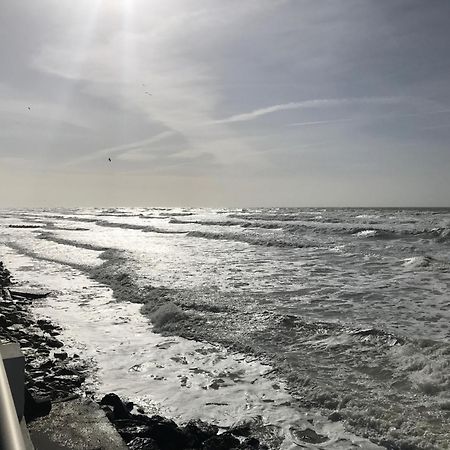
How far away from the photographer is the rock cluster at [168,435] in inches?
168

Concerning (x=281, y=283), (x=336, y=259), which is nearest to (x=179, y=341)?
(x=281, y=283)

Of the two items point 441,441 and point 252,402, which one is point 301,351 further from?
point 441,441

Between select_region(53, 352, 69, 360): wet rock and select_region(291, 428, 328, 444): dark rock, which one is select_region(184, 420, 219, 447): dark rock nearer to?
select_region(291, 428, 328, 444): dark rock

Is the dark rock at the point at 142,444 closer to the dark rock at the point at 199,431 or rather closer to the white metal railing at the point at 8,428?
the dark rock at the point at 199,431

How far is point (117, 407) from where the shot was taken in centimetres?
488

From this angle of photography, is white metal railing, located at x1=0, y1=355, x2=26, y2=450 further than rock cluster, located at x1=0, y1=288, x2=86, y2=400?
No

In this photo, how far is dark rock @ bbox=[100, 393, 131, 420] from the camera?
4798 millimetres

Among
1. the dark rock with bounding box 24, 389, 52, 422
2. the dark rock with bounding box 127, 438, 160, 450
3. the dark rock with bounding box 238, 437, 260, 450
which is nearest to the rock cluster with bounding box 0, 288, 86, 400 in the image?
the dark rock with bounding box 24, 389, 52, 422

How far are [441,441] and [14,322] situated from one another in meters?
8.72

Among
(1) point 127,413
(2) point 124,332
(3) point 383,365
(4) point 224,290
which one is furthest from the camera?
(4) point 224,290

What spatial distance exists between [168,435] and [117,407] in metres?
0.84

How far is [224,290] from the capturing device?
1281cm

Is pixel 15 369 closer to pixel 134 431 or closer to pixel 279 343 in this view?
pixel 134 431

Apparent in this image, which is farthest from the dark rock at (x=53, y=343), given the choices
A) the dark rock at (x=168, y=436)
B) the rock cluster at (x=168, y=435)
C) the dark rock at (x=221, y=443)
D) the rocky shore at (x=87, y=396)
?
the dark rock at (x=221, y=443)
